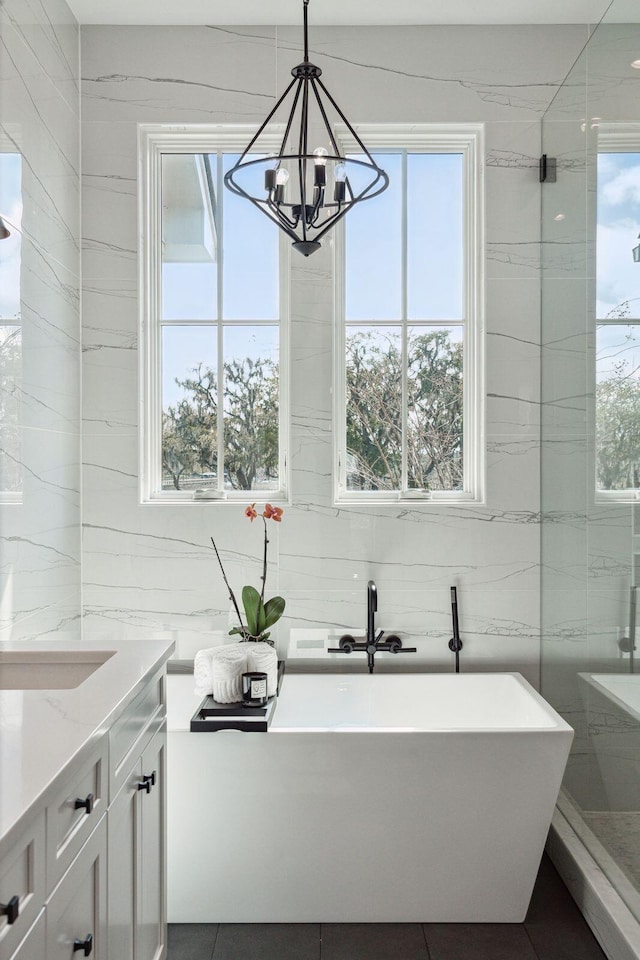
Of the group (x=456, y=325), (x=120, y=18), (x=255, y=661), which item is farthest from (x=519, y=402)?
(x=120, y=18)

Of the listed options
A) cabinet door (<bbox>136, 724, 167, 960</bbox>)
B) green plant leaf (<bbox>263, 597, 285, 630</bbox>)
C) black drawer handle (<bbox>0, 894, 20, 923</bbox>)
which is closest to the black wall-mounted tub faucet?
green plant leaf (<bbox>263, 597, 285, 630</bbox>)

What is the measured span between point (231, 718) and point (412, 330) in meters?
1.75

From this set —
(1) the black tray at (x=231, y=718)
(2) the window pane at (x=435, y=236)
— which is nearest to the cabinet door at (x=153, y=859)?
(1) the black tray at (x=231, y=718)

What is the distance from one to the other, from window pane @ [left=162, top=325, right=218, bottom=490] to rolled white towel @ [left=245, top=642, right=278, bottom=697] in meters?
0.83

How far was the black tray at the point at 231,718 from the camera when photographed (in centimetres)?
211

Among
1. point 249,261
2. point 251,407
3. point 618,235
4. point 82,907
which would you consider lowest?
point 82,907

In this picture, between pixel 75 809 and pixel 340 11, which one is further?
pixel 340 11

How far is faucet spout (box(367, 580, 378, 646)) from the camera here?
279 cm

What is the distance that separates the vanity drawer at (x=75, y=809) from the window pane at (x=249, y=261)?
208cm

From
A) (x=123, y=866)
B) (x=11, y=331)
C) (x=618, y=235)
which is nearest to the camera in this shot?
(x=123, y=866)

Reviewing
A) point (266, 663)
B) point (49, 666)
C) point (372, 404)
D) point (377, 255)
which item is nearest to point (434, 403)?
point (372, 404)

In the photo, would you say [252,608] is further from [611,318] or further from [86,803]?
[611,318]

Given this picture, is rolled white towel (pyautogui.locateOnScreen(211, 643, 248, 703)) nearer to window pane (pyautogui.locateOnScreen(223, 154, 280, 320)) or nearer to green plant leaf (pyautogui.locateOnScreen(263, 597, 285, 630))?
green plant leaf (pyautogui.locateOnScreen(263, 597, 285, 630))

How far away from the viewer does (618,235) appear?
2061mm
